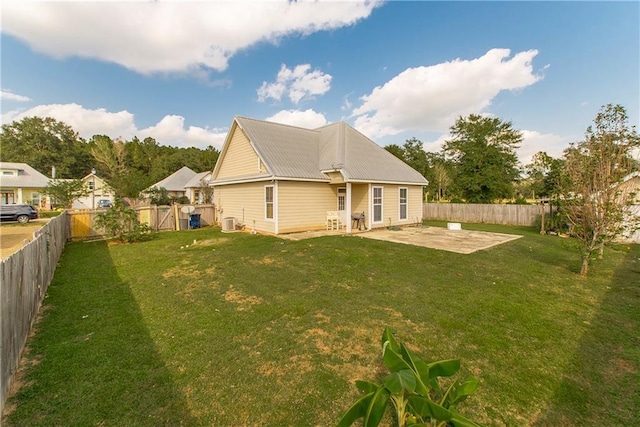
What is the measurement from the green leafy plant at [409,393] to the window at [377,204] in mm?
12410

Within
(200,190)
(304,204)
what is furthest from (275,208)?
(200,190)

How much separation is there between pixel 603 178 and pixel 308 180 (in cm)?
986

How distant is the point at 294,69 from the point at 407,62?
7252mm

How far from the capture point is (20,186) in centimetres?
3069

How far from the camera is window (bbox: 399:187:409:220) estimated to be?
52.1ft

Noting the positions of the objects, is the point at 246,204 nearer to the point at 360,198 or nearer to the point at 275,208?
the point at 275,208

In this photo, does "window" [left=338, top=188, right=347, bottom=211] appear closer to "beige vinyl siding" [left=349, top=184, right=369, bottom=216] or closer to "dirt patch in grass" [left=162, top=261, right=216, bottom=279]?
"beige vinyl siding" [left=349, top=184, right=369, bottom=216]

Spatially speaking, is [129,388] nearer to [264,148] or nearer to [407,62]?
[264,148]

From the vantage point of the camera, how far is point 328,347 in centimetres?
358

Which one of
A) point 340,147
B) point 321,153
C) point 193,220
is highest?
Answer: point 340,147

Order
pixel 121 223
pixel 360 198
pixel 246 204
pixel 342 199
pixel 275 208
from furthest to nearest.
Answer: pixel 246 204
pixel 342 199
pixel 360 198
pixel 275 208
pixel 121 223

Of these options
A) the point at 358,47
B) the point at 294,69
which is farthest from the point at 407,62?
the point at 294,69

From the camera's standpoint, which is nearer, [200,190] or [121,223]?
[121,223]

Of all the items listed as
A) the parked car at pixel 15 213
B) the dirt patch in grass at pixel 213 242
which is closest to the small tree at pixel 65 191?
the parked car at pixel 15 213
